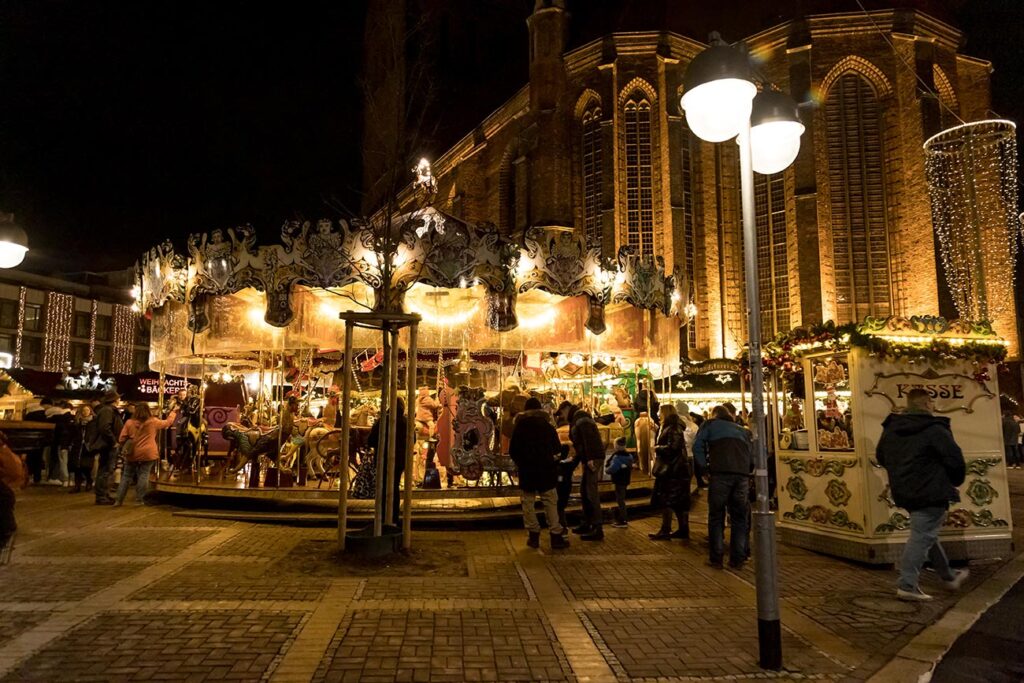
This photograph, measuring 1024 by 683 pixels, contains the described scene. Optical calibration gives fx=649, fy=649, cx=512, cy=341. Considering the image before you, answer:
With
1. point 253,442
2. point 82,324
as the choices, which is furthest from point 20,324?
point 253,442

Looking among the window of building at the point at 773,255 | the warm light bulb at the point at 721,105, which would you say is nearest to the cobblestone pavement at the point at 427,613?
the warm light bulb at the point at 721,105

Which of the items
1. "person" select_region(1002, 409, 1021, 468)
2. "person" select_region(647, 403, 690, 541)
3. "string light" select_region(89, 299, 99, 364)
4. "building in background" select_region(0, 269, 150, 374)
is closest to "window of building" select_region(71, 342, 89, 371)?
"building in background" select_region(0, 269, 150, 374)

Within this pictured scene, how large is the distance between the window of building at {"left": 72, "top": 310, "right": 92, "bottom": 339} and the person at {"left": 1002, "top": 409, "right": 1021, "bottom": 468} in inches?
2179

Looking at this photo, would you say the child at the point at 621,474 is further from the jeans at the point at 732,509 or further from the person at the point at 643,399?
the person at the point at 643,399

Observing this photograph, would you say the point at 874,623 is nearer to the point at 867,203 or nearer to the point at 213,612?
the point at 213,612

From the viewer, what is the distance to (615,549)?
27.4 ft

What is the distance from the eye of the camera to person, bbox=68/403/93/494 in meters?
14.2

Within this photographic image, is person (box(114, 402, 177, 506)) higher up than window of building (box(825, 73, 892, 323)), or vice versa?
window of building (box(825, 73, 892, 323))

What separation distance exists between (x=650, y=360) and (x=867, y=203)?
57.9 feet

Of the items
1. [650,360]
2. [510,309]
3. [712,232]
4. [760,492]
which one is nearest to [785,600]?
[760,492]

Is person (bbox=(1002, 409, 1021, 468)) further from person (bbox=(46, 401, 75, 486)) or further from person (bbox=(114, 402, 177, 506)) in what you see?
person (bbox=(46, 401, 75, 486))

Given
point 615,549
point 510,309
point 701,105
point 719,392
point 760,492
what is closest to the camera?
point 760,492

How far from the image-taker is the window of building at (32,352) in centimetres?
4416

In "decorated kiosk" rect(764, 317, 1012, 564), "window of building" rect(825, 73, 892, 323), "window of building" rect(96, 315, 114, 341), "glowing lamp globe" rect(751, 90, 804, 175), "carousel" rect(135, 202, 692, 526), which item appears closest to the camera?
"glowing lamp globe" rect(751, 90, 804, 175)
